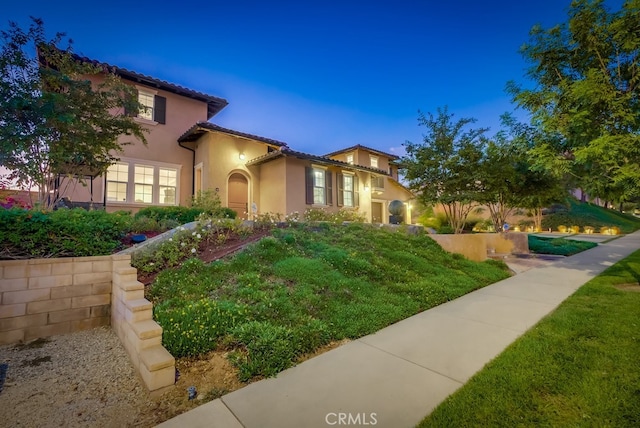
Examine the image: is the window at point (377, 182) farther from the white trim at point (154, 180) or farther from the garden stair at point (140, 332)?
the garden stair at point (140, 332)

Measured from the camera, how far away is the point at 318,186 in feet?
43.9

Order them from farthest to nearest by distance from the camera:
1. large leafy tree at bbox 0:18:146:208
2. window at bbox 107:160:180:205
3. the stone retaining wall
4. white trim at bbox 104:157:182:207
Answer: white trim at bbox 104:157:182:207
window at bbox 107:160:180:205
large leafy tree at bbox 0:18:146:208
the stone retaining wall

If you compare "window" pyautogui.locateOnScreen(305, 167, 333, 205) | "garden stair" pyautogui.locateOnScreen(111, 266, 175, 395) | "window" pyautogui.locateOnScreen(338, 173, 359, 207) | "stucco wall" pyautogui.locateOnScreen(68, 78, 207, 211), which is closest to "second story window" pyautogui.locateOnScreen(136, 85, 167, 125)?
"stucco wall" pyautogui.locateOnScreen(68, 78, 207, 211)

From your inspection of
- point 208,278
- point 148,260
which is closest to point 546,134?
point 208,278

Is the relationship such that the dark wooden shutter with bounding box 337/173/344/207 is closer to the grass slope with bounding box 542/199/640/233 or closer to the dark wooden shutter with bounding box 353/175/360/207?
the dark wooden shutter with bounding box 353/175/360/207

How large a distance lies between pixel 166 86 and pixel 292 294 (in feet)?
35.8

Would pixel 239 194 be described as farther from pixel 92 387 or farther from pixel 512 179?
pixel 512 179

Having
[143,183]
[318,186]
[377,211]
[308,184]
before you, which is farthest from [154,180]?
[377,211]

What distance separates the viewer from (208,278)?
14.1 ft

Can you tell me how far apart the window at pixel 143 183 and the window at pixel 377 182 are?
1093 cm

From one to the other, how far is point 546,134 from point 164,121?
40.4 feet

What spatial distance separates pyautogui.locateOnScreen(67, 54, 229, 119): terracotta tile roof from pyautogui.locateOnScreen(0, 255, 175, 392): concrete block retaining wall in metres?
7.69

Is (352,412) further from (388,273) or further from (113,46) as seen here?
(113,46)

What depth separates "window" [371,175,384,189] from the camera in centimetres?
1716
